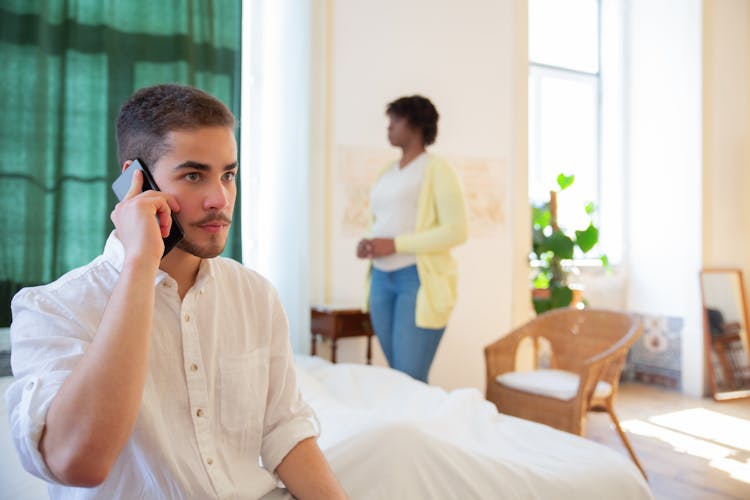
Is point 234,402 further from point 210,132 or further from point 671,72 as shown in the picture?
point 671,72

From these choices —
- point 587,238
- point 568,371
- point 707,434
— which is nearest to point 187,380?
point 568,371

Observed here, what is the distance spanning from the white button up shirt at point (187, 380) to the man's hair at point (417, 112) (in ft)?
6.14

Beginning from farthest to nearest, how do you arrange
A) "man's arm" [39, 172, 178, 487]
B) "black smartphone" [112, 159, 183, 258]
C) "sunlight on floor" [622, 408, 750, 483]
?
"sunlight on floor" [622, 408, 750, 483]
"black smartphone" [112, 159, 183, 258]
"man's arm" [39, 172, 178, 487]

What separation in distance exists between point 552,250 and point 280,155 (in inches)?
91.6

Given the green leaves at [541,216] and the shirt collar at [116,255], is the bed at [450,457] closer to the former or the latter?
the shirt collar at [116,255]

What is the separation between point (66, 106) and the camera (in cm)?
322

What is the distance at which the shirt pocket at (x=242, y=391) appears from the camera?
1.15 meters

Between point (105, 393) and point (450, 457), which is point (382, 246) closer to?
point (450, 457)

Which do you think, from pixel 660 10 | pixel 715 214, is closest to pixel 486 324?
pixel 715 214

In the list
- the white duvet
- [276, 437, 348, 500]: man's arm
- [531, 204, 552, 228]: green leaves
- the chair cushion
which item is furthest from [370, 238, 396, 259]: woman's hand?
[531, 204, 552, 228]: green leaves

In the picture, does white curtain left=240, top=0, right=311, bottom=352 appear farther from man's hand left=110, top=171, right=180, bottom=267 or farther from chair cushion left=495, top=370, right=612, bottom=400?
man's hand left=110, top=171, right=180, bottom=267

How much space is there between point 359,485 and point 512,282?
3664mm

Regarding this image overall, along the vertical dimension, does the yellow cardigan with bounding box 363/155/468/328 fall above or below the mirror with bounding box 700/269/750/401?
above

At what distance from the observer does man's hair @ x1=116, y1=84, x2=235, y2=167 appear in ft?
3.59
